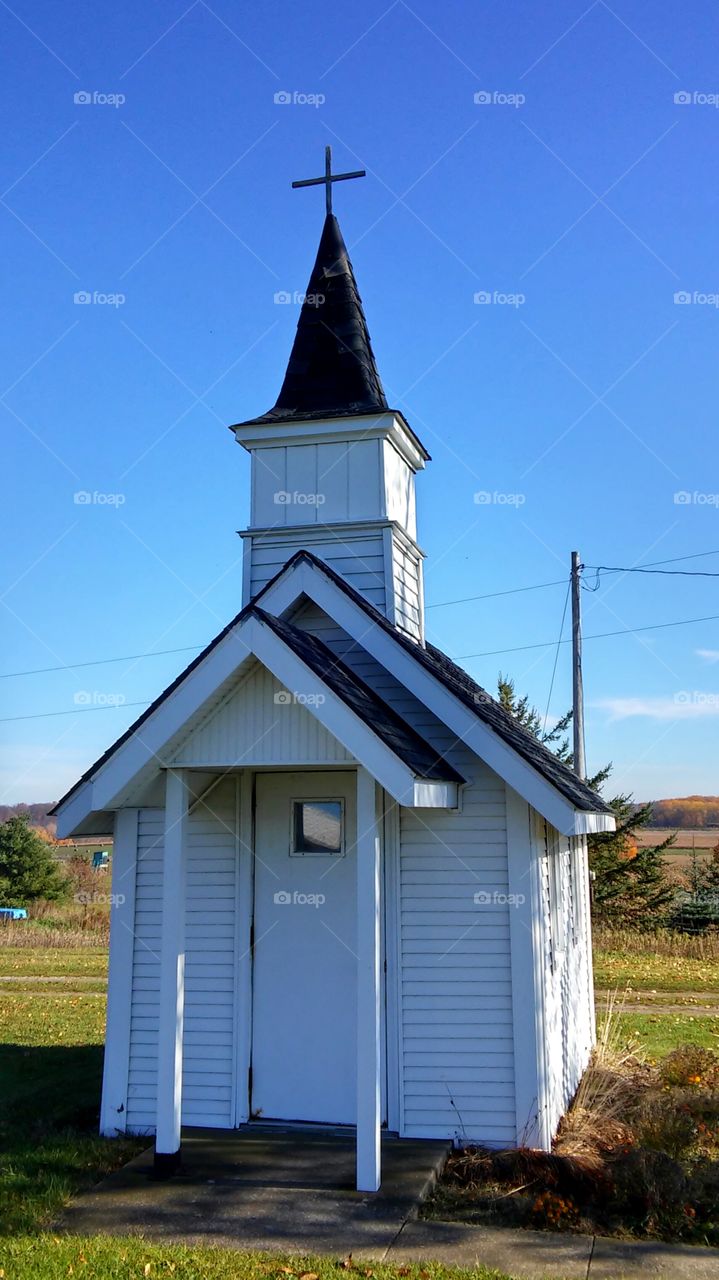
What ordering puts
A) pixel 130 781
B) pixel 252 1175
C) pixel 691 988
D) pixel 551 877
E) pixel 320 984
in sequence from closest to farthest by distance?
pixel 252 1175
pixel 130 781
pixel 320 984
pixel 551 877
pixel 691 988

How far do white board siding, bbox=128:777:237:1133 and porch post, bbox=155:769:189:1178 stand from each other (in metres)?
0.83

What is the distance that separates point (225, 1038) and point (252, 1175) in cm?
143

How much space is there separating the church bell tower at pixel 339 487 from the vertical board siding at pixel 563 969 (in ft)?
9.45

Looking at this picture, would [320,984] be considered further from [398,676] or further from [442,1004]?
[398,676]

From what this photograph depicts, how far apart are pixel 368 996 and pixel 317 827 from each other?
198 cm

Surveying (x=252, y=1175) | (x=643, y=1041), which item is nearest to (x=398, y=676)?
(x=252, y=1175)

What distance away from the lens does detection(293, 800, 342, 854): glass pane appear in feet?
28.0

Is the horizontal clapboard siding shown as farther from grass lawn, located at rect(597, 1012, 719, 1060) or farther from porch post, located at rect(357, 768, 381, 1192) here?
grass lawn, located at rect(597, 1012, 719, 1060)

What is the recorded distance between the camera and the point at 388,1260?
5641mm

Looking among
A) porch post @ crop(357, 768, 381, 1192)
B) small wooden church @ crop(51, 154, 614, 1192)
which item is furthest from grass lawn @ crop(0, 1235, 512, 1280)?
small wooden church @ crop(51, 154, 614, 1192)

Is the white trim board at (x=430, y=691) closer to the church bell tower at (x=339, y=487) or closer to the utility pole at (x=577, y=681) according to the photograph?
the church bell tower at (x=339, y=487)

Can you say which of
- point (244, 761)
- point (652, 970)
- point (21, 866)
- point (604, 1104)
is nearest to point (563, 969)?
point (604, 1104)

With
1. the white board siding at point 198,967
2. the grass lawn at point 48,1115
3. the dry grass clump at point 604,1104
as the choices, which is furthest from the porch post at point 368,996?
the grass lawn at point 48,1115

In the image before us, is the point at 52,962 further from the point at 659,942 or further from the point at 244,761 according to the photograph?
the point at 244,761
